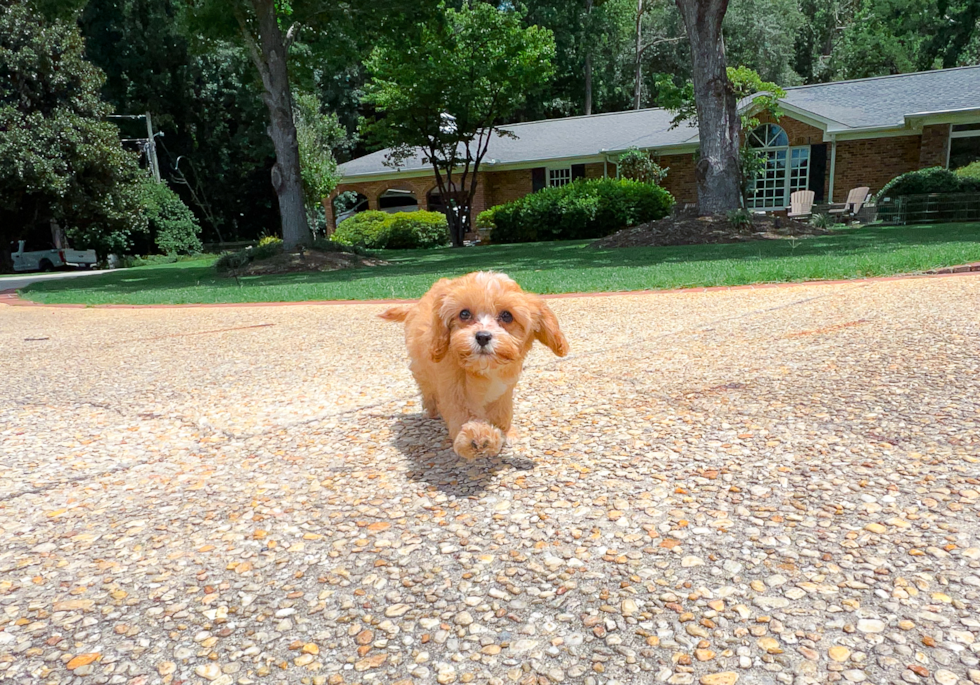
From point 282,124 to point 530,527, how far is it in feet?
59.2

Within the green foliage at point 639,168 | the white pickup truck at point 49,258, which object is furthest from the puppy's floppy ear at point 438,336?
the white pickup truck at point 49,258

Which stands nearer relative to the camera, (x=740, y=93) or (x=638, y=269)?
(x=638, y=269)

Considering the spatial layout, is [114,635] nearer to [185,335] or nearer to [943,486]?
[943,486]

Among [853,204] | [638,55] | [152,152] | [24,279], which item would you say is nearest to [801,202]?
[853,204]

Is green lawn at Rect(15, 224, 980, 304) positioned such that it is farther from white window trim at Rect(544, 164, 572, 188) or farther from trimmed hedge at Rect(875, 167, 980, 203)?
white window trim at Rect(544, 164, 572, 188)

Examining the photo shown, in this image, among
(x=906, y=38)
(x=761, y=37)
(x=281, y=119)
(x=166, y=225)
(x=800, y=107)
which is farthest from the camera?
(x=761, y=37)

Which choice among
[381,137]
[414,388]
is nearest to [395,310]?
[414,388]

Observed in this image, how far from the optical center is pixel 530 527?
9.13 ft

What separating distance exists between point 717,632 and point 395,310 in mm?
2800

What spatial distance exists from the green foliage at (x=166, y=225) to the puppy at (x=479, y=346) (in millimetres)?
35022

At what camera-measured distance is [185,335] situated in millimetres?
8000

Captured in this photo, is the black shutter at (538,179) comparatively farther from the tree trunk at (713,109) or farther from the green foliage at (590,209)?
the tree trunk at (713,109)

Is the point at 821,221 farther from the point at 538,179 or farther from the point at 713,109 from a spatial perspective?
the point at 538,179

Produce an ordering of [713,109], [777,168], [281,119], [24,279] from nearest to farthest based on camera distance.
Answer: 1. [713,109]
2. [281,119]
3. [24,279]
4. [777,168]
